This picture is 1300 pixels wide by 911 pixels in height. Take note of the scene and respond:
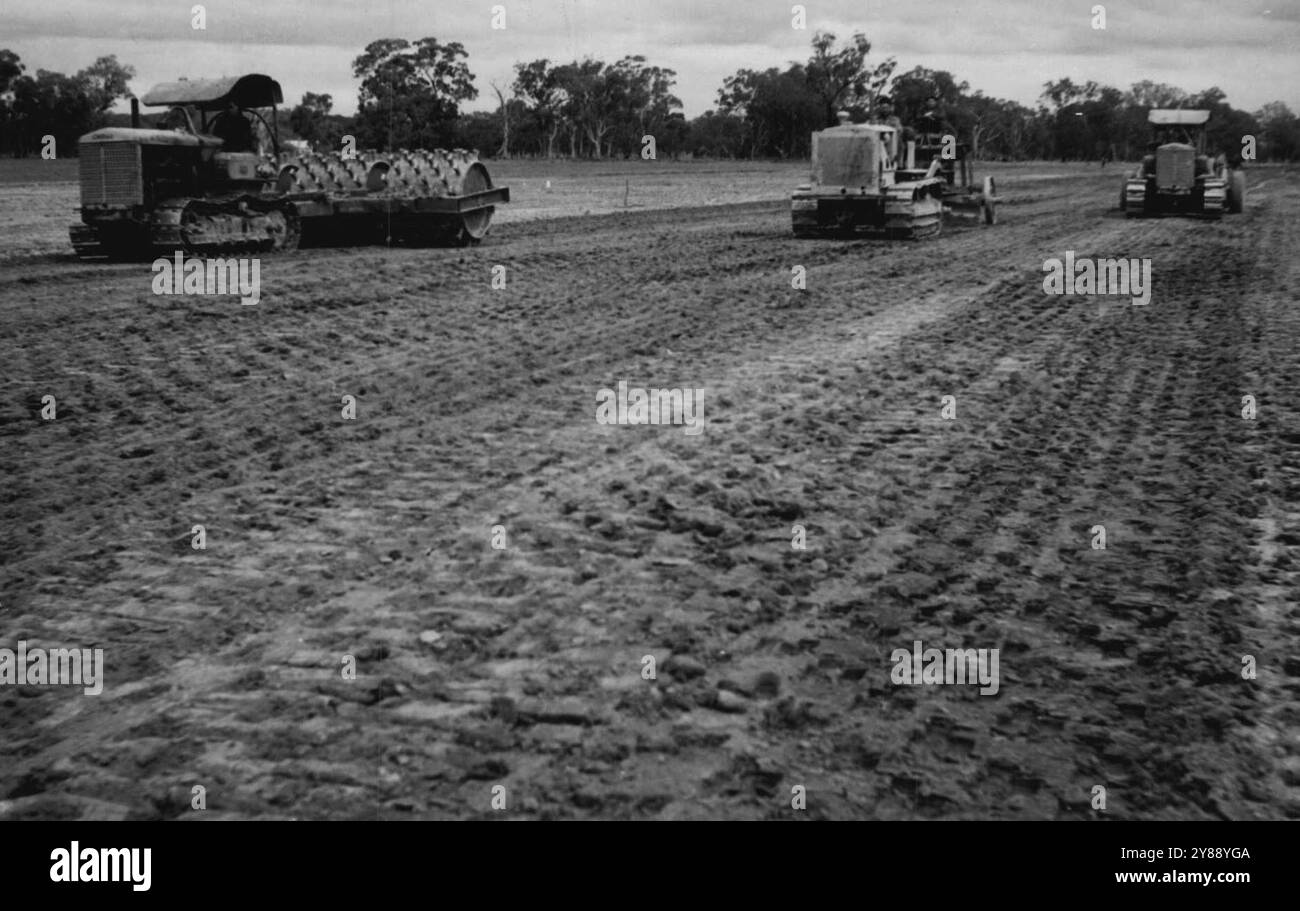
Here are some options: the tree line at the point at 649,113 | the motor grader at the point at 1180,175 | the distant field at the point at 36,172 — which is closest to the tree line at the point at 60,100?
the tree line at the point at 649,113

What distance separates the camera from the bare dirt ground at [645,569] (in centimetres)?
Answer: 377

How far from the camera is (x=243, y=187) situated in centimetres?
1891

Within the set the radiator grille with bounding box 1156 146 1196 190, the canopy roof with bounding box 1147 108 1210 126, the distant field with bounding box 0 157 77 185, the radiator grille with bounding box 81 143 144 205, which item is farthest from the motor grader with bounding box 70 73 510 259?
the distant field with bounding box 0 157 77 185

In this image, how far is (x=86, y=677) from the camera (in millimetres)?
4418

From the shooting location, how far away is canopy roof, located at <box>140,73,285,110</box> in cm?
1864

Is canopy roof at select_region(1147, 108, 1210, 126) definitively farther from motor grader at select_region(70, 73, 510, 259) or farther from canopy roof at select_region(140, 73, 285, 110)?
→ canopy roof at select_region(140, 73, 285, 110)

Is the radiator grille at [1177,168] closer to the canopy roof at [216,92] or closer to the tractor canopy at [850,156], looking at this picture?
the tractor canopy at [850,156]

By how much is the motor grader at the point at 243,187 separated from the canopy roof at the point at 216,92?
2 centimetres

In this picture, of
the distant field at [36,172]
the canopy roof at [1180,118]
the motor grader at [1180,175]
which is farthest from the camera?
the distant field at [36,172]

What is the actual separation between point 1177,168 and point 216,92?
22.6 m

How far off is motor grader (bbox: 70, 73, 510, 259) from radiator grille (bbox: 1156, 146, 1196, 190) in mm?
17305

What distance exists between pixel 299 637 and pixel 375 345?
676cm

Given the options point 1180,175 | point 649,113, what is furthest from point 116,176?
point 649,113
